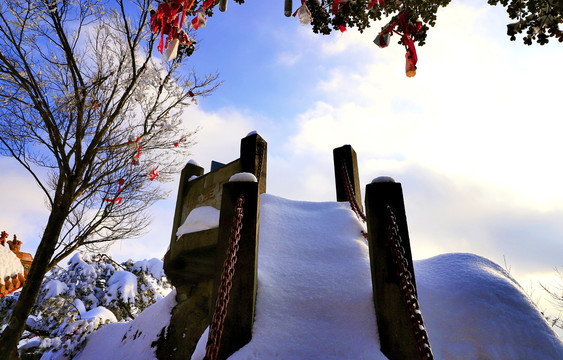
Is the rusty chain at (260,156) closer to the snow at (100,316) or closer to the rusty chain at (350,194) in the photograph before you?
the rusty chain at (350,194)

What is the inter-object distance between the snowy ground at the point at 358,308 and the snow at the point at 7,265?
13.0ft

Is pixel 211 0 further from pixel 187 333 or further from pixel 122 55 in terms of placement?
pixel 187 333

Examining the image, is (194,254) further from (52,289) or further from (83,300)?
(83,300)

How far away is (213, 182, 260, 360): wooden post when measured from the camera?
8.53 feet

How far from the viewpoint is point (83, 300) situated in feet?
45.3

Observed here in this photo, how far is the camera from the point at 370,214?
9.17 ft

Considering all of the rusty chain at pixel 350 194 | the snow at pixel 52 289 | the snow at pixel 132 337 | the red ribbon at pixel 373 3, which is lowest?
the snow at pixel 132 337

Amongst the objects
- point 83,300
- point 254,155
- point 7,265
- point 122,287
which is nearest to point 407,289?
point 254,155

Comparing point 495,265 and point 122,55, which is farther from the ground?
point 122,55

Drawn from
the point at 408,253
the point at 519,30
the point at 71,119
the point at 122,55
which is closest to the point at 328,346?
the point at 408,253

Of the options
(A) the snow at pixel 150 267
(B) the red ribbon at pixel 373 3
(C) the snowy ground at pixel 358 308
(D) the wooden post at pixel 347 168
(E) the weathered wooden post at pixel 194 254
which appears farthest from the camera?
(A) the snow at pixel 150 267

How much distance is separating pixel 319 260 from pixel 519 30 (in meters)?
3.63

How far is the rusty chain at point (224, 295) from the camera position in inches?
74.8

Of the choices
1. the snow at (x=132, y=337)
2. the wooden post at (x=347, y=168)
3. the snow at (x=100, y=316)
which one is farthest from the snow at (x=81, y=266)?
the wooden post at (x=347, y=168)
